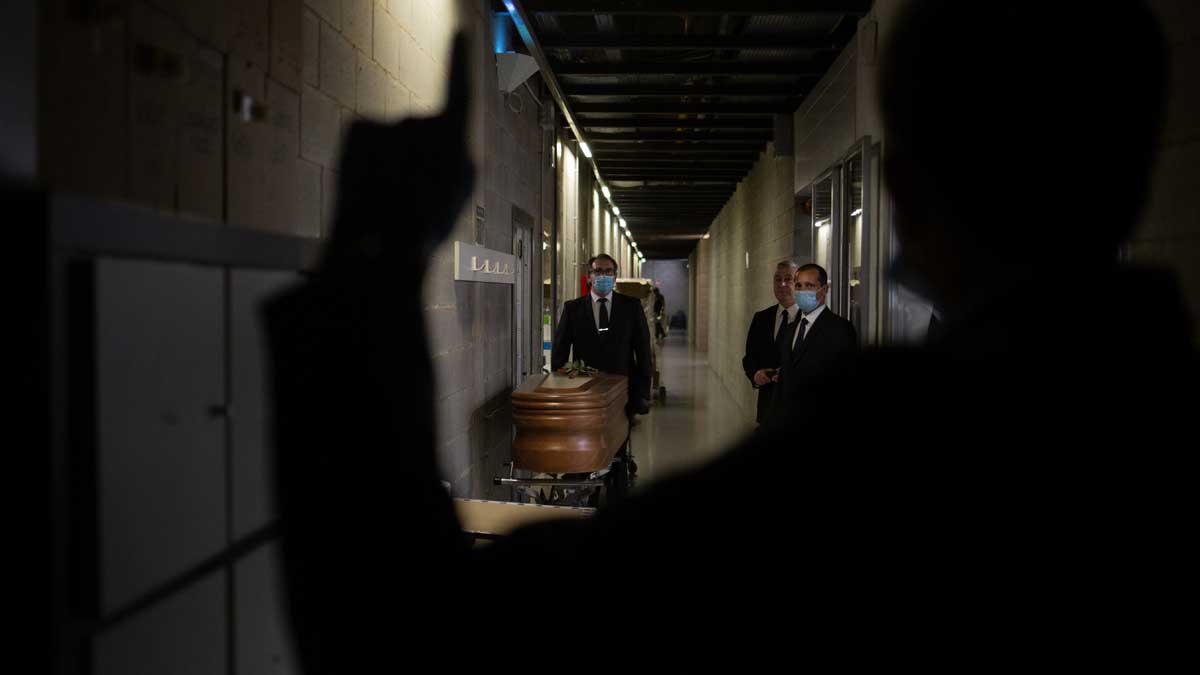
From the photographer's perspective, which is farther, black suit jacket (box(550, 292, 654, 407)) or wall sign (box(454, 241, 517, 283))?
black suit jacket (box(550, 292, 654, 407))

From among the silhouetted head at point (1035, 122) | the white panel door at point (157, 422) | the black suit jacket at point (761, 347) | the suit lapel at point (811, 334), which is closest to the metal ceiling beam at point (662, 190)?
the black suit jacket at point (761, 347)

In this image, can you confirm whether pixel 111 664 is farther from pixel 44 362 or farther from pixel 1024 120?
pixel 1024 120

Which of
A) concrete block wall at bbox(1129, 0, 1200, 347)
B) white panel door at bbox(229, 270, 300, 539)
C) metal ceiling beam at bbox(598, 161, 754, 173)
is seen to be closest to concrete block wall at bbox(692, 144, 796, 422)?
metal ceiling beam at bbox(598, 161, 754, 173)

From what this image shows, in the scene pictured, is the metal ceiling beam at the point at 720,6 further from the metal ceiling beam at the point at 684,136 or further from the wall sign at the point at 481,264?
the metal ceiling beam at the point at 684,136

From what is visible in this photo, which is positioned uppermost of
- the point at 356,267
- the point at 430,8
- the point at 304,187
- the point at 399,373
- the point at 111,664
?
the point at 430,8

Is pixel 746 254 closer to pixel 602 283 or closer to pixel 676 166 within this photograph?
pixel 676 166

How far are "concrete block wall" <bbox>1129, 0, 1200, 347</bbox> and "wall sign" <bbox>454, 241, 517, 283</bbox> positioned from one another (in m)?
2.72

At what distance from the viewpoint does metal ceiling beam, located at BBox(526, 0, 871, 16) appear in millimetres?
4551

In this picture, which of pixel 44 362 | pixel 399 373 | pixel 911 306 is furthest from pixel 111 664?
pixel 911 306

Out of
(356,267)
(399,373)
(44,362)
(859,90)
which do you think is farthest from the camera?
(859,90)

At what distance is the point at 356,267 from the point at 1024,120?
3.66 ft

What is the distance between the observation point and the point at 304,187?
6.22 ft

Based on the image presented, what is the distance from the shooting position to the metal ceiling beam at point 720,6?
455 centimetres

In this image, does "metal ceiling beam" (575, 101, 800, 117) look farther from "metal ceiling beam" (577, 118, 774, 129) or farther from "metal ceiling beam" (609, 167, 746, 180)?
"metal ceiling beam" (609, 167, 746, 180)
